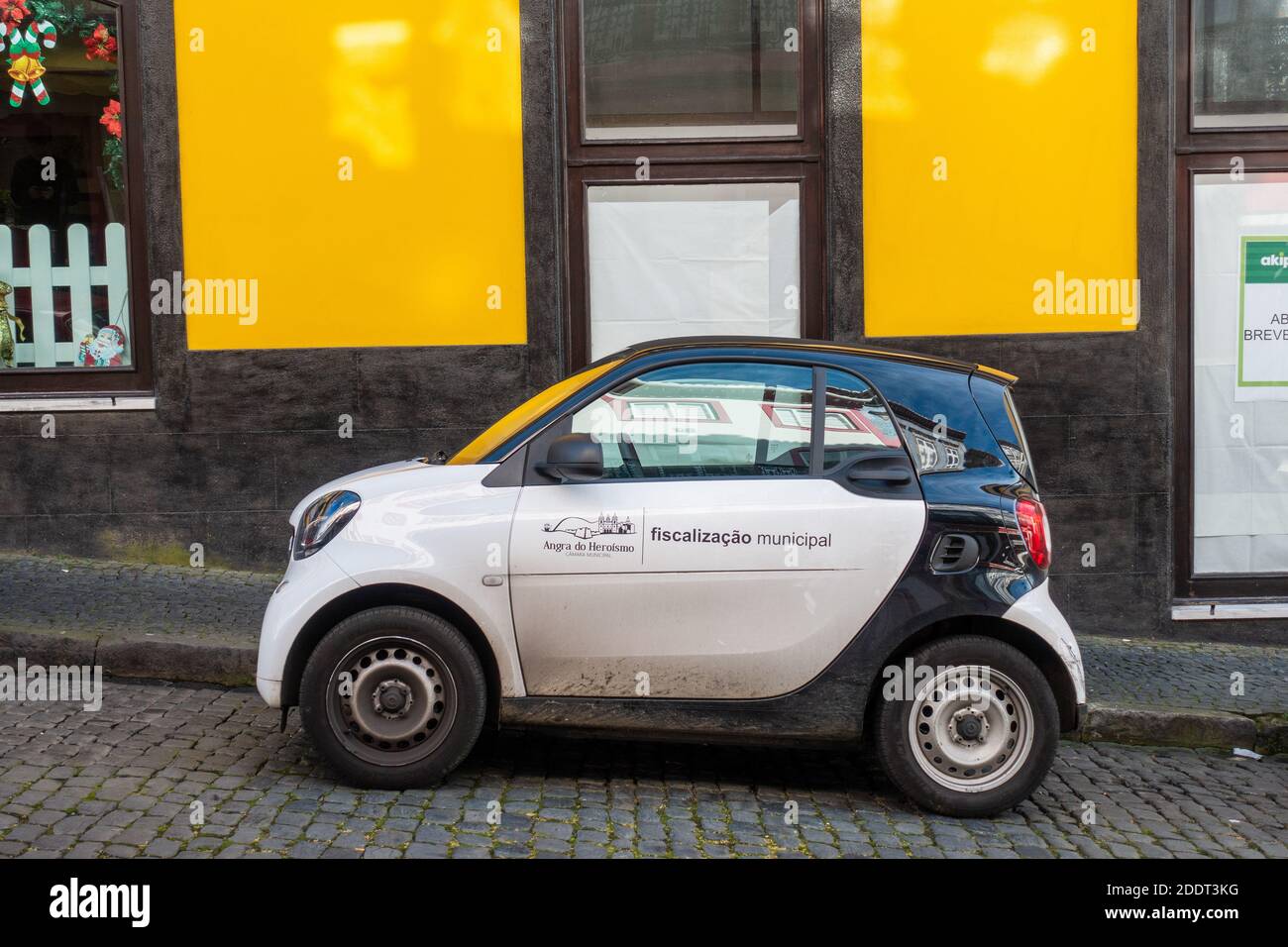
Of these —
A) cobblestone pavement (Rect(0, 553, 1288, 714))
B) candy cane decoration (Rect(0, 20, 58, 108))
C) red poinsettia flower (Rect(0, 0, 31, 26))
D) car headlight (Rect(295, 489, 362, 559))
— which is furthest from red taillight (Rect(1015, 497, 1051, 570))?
red poinsettia flower (Rect(0, 0, 31, 26))

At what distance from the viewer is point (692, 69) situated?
930 centimetres

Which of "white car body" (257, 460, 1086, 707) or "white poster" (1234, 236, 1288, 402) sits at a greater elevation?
"white poster" (1234, 236, 1288, 402)

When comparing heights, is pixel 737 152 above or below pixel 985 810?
above

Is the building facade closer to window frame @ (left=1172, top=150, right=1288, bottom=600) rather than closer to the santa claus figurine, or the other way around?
window frame @ (left=1172, top=150, right=1288, bottom=600)

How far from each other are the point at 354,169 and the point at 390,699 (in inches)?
193

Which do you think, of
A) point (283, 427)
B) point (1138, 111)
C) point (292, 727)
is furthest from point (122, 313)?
point (1138, 111)

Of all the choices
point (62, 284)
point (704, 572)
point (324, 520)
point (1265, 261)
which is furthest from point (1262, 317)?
point (62, 284)

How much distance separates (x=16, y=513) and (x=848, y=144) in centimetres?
616

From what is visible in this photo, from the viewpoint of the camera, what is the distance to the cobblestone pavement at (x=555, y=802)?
4586 mm

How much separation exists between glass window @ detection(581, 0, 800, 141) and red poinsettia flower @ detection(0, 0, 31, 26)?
3970 mm

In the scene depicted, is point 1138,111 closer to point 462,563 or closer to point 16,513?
point 462,563

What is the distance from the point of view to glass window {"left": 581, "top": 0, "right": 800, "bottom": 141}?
9.24m
